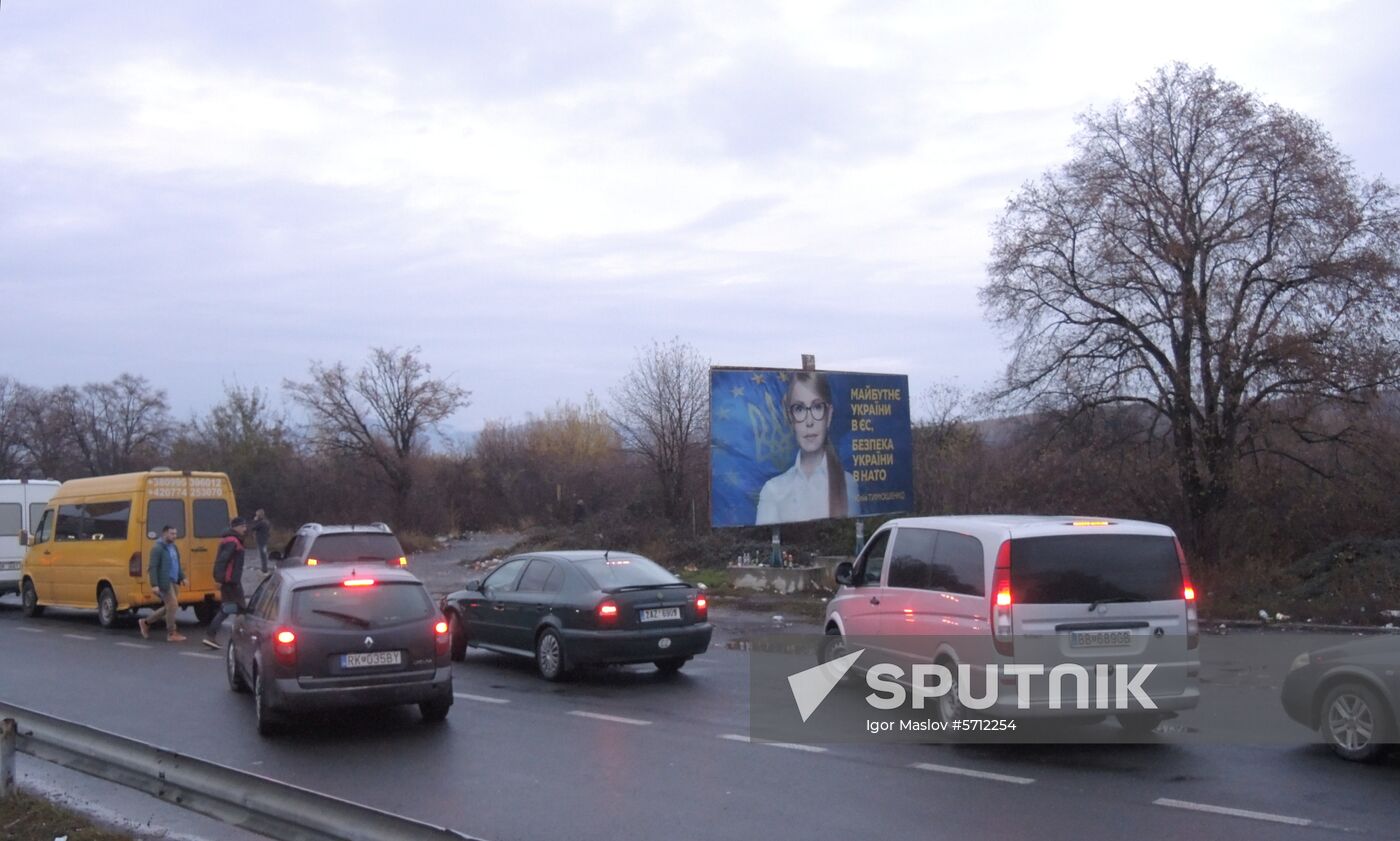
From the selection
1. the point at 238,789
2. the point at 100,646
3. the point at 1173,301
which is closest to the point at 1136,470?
the point at 1173,301

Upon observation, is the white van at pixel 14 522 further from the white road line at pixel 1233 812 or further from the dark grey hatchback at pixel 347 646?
the white road line at pixel 1233 812

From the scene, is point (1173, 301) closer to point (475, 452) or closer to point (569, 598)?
point (569, 598)

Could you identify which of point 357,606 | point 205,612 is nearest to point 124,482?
point 205,612

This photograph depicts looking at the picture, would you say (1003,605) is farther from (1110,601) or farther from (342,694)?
(342,694)

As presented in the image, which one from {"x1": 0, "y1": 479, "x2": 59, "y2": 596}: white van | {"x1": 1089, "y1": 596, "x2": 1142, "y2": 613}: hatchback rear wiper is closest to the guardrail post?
{"x1": 1089, "y1": 596, "x2": 1142, "y2": 613}: hatchback rear wiper

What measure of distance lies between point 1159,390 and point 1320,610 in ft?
21.4

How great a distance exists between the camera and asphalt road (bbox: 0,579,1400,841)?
733 cm

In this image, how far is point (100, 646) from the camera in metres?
18.1

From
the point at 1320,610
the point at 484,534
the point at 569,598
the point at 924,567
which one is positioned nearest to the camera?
the point at 924,567

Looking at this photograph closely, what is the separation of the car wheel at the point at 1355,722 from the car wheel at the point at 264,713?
28.3 ft

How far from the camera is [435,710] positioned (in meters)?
11.1

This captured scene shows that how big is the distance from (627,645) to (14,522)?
1854 cm

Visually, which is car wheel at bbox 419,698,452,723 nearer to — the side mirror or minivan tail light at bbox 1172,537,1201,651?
the side mirror

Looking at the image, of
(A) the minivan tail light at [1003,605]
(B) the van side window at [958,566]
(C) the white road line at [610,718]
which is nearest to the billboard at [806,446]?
(C) the white road line at [610,718]
